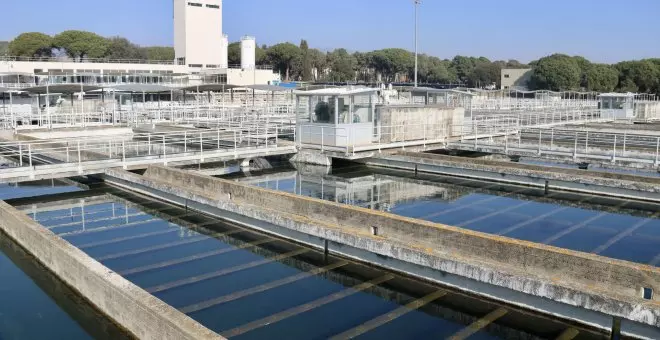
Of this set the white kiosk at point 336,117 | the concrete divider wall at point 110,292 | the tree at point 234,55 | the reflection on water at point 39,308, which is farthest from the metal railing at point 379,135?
the tree at point 234,55

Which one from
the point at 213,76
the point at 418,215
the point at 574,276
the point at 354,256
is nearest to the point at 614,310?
the point at 574,276

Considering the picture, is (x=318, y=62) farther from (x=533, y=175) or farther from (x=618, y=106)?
(x=533, y=175)

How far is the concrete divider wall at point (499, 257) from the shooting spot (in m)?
8.05

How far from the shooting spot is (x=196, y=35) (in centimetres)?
9788

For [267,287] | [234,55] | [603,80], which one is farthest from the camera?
[234,55]

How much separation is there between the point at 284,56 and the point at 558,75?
53.0 metres

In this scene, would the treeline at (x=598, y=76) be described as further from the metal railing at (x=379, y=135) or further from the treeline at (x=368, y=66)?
the metal railing at (x=379, y=135)

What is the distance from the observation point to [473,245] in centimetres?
991

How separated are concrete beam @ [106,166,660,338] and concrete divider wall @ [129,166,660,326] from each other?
1 cm

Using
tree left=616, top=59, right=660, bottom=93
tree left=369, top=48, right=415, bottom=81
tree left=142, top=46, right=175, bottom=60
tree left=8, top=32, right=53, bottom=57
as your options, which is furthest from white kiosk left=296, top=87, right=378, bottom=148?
tree left=369, top=48, right=415, bottom=81

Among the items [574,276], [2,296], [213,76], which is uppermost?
[213,76]

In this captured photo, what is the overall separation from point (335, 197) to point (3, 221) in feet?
27.0

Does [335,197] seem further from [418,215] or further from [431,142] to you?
[431,142]

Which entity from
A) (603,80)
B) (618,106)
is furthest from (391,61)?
(618,106)
